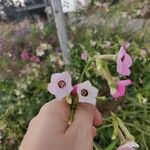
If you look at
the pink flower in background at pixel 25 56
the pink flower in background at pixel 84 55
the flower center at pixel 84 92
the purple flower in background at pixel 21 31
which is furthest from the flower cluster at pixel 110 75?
the purple flower in background at pixel 21 31

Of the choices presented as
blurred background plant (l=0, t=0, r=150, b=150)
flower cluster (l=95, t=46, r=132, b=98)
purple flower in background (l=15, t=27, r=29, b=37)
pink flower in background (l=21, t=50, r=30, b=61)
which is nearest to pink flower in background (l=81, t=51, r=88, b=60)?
blurred background plant (l=0, t=0, r=150, b=150)

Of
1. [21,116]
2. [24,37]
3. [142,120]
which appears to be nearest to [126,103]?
[142,120]

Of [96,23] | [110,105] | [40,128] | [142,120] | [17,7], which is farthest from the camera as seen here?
[17,7]

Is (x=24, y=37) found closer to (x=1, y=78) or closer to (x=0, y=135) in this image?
(x=1, y=78)

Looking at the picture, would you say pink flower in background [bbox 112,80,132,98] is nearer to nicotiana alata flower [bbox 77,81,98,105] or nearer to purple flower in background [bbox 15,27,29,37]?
nicotiana alata flower [bbox 77,81,98,105]

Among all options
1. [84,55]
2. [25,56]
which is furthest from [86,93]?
[25,56]

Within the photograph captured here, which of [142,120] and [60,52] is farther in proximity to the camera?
[60,52]
